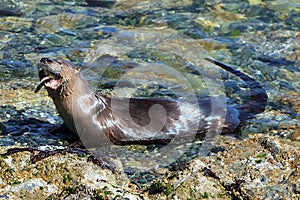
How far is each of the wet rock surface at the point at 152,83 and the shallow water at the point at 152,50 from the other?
0.02 meters

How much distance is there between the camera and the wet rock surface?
330 centimetres

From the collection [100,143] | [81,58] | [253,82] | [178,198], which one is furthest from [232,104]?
[178,198]

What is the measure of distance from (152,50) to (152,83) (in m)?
1.25

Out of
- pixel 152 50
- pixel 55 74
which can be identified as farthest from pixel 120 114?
pixel 152 50

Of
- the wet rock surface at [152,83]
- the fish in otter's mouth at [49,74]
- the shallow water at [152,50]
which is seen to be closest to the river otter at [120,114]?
the fish in otter's mouth at [49,74]

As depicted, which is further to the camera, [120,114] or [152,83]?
[152,83]

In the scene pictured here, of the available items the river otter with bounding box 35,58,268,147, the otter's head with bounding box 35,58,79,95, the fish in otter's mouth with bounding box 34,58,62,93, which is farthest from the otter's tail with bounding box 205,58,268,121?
the fish in otter's mouth with bounding box 34,58,62,93

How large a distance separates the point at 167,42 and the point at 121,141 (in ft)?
11.1

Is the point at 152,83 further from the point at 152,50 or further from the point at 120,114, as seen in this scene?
the point at 120,114

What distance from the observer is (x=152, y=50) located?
780 centimetres

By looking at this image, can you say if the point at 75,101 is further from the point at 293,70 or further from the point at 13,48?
the point at 293,70

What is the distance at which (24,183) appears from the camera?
3152 millimetres

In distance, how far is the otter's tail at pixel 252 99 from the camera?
19.2ft

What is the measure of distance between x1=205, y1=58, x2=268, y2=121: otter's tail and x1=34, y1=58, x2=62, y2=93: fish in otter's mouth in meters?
2.13
